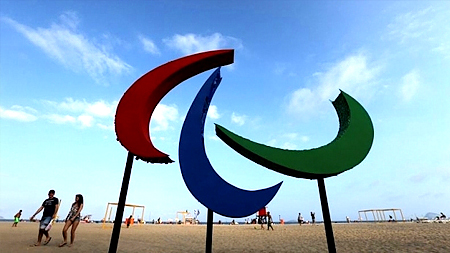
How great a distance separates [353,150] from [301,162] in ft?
4.07

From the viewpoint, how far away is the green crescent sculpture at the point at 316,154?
5.34 meters

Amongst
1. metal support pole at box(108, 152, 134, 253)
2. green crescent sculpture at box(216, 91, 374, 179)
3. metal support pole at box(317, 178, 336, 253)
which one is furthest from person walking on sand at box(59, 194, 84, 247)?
metal support pole at box(317, 178, 336, 253)

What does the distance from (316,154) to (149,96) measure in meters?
4.03

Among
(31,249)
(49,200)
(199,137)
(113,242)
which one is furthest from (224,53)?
(31,249)

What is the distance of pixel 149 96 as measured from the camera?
251 inches

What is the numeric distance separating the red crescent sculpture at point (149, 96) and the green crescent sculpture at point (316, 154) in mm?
1658

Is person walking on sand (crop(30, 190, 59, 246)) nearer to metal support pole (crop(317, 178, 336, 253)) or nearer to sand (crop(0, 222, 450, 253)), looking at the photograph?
sand (crop(0, 222, 450, 253))

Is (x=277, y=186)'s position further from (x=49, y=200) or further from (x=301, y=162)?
(x=49, y=200)

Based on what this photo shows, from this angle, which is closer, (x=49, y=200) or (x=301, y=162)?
(x=301, y=162)

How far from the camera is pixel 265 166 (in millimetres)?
5570

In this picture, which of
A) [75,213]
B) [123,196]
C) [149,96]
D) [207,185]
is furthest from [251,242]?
[149,96]

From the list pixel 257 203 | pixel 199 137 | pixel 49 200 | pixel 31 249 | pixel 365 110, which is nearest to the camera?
pixel 257 203

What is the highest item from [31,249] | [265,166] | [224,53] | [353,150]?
[224,53]

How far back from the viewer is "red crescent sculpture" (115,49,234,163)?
19.1ft
